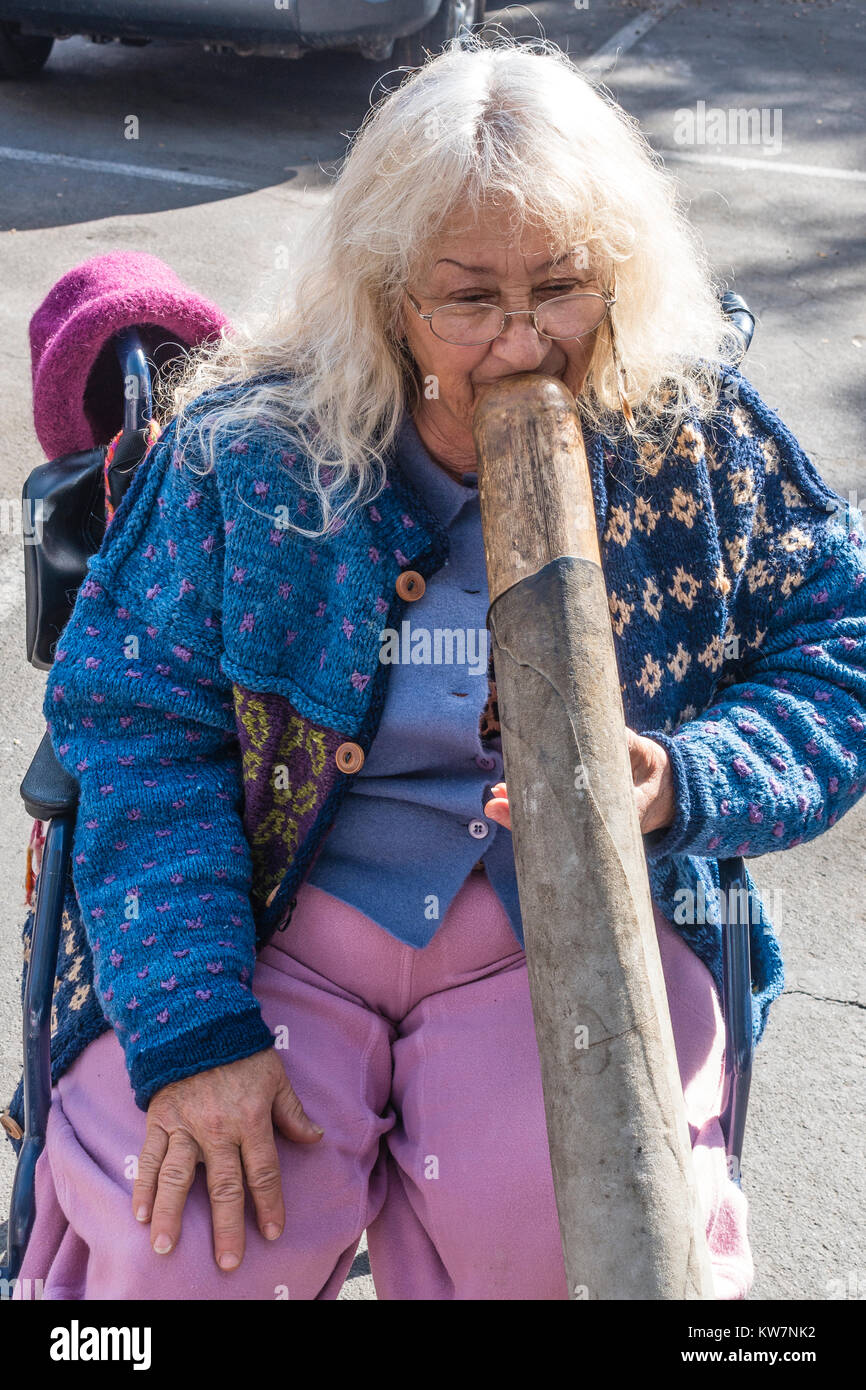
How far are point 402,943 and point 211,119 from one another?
6589 millimetres

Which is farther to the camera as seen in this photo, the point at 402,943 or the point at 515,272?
the point at 402,943

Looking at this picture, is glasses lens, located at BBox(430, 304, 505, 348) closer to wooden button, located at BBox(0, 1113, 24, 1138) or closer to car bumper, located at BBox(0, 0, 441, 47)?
wooden button, located at BBox(0, 1113, 24, 1138)

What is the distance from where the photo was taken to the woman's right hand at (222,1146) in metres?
1.61

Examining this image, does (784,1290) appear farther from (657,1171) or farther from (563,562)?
(563,562)

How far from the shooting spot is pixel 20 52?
7.48 metres

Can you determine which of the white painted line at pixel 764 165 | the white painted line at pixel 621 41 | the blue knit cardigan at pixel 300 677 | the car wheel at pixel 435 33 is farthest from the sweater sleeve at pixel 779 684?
the white painted line at pixel 621 41

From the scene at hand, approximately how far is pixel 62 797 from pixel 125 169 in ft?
18.1

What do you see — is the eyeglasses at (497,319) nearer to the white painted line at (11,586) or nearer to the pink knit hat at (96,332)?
the pink knit hat at (96,332)

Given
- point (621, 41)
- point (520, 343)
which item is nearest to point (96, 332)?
point (520, 343)

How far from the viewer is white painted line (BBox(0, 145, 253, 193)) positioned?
255 inches

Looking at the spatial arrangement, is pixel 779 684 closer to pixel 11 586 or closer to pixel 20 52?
pixel 11 586

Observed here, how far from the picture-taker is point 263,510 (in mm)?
1846

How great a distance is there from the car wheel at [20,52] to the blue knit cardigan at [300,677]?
6.54m
